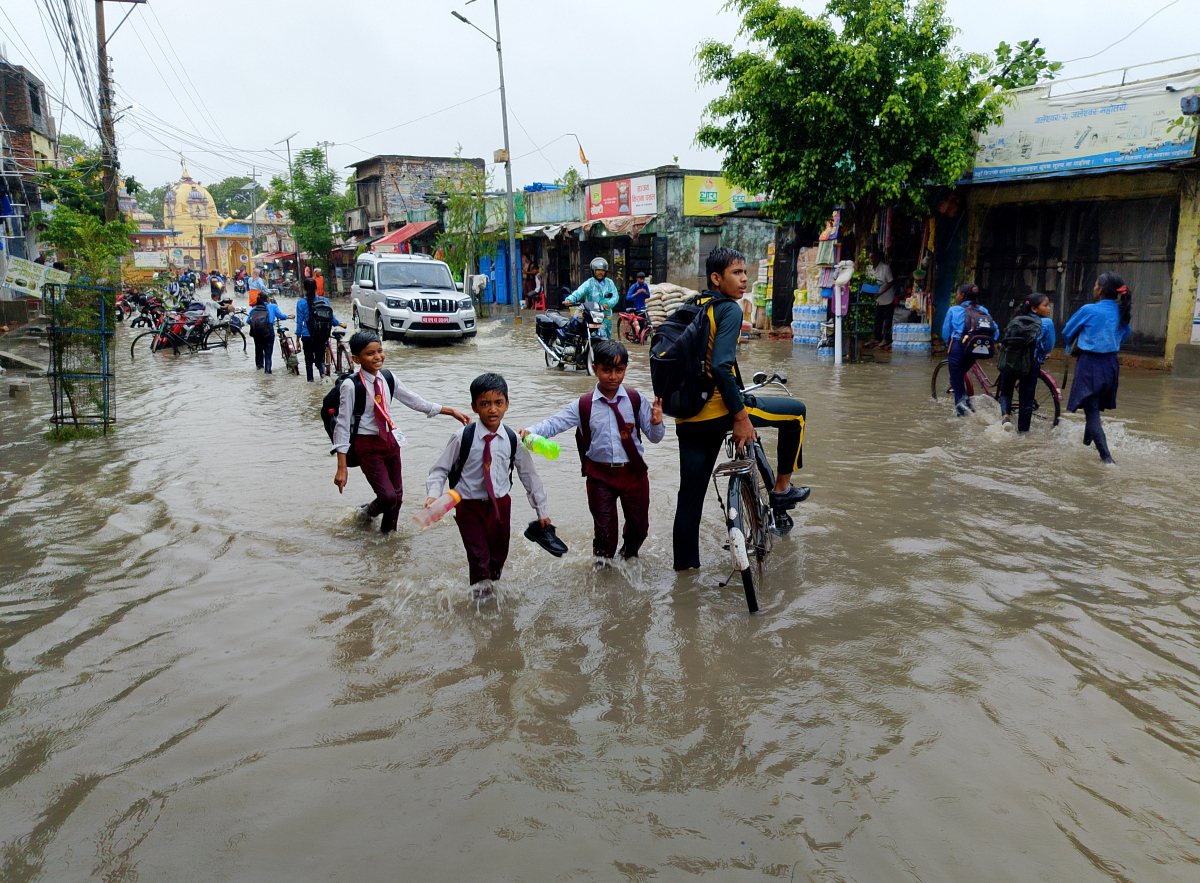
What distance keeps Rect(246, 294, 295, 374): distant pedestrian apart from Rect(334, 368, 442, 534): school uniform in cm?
956

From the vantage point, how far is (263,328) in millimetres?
14555

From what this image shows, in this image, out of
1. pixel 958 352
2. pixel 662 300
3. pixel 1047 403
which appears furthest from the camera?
pixel 662 300

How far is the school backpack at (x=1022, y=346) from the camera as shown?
25.6 ft

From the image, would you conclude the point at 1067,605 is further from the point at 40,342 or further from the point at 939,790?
the point at 40,342

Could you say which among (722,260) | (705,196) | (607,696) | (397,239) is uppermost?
(705,196)

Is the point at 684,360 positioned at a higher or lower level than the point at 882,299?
higher

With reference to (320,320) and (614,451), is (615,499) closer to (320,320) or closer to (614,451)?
(614,451)

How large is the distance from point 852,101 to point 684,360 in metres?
11.3

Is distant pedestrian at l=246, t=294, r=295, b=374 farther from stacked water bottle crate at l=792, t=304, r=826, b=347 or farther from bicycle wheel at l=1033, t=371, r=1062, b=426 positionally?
bicycle wheel at l=1033, t=371, r=1062, b=426

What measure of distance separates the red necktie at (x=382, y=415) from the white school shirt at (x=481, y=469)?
1.35m

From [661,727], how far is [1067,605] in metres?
2.36

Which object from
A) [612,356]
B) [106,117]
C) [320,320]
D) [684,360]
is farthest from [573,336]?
[106,117]

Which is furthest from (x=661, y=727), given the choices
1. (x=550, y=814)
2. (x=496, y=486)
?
(x=496, y=486)

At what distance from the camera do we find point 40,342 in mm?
18375
